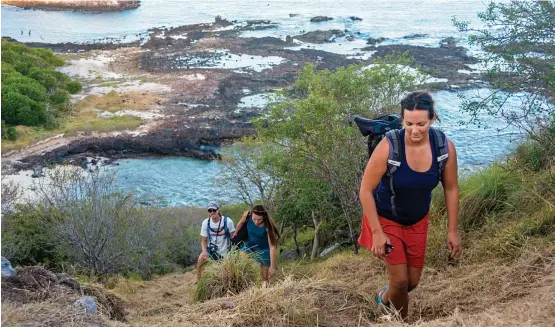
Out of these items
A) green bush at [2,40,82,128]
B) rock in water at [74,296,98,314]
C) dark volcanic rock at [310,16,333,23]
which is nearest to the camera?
rock in water at [74,296,98,314]

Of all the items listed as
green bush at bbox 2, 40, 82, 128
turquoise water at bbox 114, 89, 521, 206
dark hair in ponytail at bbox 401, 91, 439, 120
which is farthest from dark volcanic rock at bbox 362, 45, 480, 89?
dark hair in ponytail at bbox 401, 91, 439, 120

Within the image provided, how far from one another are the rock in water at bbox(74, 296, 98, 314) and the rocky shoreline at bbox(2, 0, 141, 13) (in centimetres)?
6935

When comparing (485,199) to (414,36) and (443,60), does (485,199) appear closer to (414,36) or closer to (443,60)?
(443,60)

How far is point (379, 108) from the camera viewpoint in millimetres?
18797

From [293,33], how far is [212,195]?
30787mm

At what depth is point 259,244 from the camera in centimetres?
683

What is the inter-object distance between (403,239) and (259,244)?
2.79 metres

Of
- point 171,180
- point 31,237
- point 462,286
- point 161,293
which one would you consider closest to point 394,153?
point 462,286

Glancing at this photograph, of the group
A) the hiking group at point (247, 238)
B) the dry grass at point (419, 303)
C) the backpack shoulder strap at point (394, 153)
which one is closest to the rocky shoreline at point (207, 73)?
the hiking group at point (247, 238)

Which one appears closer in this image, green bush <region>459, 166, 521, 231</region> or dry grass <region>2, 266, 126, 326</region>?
dry grass <region>2, 266, 126, 326</region>

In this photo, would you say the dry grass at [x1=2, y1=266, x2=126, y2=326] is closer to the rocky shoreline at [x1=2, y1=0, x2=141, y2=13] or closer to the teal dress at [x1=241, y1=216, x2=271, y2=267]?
the teal dress at [x1=241, y1=216, x2=271, y2=267]

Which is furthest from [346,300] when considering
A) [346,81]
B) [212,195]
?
[212,195]

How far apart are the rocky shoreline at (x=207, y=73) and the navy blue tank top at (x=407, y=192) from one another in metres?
24.0

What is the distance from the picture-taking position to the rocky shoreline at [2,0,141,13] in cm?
6994
